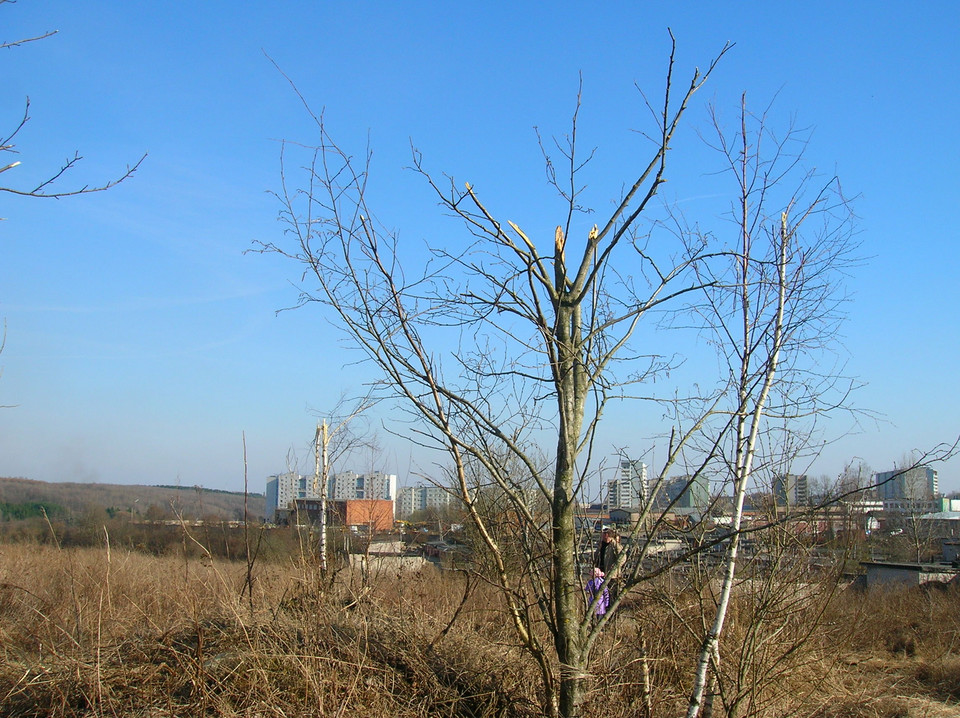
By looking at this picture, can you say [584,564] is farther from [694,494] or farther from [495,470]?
[495,470]

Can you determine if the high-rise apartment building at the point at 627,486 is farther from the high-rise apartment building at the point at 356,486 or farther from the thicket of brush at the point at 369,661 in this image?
the high-rise apartment building at the point at 356,486

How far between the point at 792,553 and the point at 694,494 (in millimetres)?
1257

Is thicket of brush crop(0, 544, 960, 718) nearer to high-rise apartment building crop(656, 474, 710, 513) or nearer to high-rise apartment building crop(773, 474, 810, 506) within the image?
high-rise apartment building crop(656, 474, 710, 513)

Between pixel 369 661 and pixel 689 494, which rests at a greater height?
pixel 689 494

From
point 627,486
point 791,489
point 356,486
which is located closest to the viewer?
point 627,486

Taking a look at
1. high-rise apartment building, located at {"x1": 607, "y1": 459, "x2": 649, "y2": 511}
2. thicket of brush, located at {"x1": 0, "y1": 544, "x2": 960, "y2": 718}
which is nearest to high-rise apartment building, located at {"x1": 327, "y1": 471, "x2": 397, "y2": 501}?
thicket of brush, located at {"x1": 0, "y1": 544, "x2": 960, "y2": 718}

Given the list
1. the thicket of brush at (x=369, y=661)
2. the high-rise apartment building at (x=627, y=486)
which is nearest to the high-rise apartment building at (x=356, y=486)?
the thicket of brush at (x=369, y=661)

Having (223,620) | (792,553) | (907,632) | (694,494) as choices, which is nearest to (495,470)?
(694,494)

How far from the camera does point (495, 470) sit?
138 inches

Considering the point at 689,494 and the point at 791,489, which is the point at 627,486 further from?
the point at 791,489

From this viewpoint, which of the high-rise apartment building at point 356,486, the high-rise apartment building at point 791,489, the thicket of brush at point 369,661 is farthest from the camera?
the high-rise apartment building at point 356,486

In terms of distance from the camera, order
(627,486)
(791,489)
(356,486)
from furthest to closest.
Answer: (356,486) → (791,489) → (627,486)

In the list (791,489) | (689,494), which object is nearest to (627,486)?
(689,494)

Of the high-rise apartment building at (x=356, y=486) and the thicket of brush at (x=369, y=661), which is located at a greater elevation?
the high-rise apartment building at (x=356, y=486)
